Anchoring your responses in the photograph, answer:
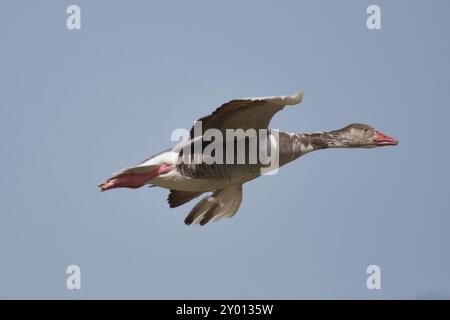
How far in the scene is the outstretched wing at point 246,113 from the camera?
26.6ft

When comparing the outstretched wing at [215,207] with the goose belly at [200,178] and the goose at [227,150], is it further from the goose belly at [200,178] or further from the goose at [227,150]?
the goose belly at [200,178]

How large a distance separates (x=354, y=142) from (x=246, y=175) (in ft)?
4.33

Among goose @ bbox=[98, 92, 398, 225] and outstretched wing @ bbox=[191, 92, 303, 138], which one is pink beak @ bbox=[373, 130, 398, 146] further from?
outstretched wing @ bbox=[191, 92, 303, 138]

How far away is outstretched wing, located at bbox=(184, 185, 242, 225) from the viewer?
988 centimetres

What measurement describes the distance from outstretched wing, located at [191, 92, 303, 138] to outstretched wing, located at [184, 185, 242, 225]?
1263 millimetres

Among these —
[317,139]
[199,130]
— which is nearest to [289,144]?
[317,139]

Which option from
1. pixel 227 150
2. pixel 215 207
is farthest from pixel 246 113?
pixel 215 207

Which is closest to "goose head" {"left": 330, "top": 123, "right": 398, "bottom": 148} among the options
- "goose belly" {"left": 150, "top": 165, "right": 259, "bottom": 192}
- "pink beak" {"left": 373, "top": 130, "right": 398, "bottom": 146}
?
"pink beak" {"left": 373, "top": 130, "right": 398, "bottom": 146}

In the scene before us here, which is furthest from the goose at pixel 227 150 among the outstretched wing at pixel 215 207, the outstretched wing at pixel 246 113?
the outstretched wing at pixel 215 207

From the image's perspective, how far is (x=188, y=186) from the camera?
9086mm

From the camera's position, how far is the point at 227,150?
350 inches

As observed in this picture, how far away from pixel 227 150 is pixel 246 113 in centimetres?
53

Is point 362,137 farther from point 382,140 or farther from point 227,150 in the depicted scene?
point 227,150

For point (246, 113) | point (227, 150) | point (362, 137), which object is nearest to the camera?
point (246, 113)
